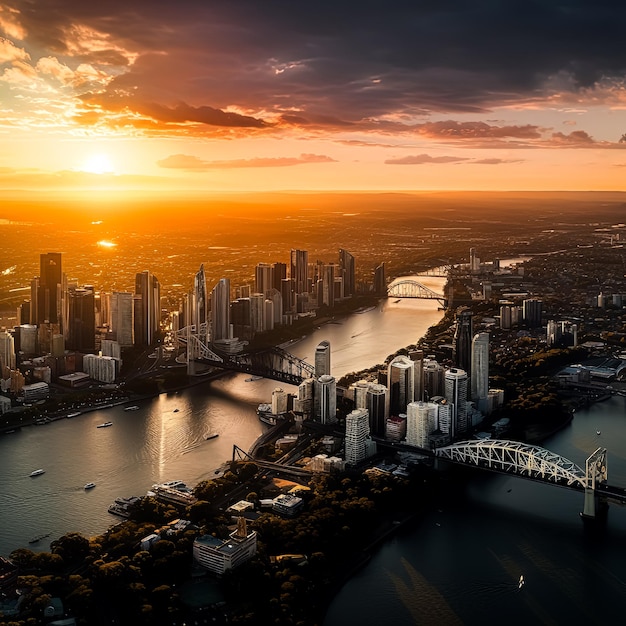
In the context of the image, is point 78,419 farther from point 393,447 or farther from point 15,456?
point 393,447

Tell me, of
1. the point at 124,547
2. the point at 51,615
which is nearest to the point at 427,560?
the point at 124,547

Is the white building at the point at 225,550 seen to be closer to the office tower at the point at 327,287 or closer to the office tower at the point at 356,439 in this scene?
the office tower at the point at 356,439

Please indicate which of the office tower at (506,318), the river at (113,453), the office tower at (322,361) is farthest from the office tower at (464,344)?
the office tower at (506,318)

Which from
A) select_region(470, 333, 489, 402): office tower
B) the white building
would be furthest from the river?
select_region(470, 333, 489, 402): office tower

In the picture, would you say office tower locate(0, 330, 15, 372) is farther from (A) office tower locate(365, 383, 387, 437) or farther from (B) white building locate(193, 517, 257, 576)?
(B) white building locate(193, 517, 257, 576)

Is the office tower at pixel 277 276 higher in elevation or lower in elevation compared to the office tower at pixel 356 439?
higher

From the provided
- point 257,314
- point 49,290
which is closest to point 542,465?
point 257,314
